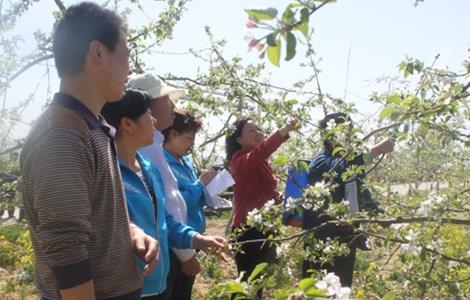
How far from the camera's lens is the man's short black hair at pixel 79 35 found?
1.34 metres

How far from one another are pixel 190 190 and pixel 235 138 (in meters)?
0.88

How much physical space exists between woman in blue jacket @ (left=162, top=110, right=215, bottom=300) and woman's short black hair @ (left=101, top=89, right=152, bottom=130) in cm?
82

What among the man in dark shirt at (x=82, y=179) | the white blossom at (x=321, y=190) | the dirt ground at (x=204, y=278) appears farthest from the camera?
the dirt ground at (x=204, y=278)

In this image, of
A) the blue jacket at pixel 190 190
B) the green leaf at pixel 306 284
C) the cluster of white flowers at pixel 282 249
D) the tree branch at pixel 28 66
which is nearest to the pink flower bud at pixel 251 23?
the green leaf at pixel 306 284

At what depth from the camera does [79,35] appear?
1341 mm

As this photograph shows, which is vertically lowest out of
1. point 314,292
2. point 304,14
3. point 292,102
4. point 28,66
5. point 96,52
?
point 314,292

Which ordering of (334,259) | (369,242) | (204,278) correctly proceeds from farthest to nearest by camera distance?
1. (204,278)
2. (334,259)
3. (369,242)

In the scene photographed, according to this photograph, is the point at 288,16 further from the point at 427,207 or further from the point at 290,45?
the point at 427,207

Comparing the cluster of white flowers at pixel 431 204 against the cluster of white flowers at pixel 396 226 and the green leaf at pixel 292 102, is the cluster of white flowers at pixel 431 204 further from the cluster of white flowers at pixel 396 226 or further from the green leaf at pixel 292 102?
the green leaf at pixel 292 102

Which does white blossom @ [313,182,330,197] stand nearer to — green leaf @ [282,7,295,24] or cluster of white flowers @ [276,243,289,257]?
cluster of white flowers @ [276,243,289,257]

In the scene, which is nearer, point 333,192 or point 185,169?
point 185,169

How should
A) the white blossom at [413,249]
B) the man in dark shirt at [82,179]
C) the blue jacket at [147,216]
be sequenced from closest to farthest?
the man in dark shirt at [82,179], the white blossom at [413,249], the blue jacket at [147,216]

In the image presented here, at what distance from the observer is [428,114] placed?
1.56 metres

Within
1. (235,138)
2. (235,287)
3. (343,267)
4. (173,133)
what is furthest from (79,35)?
(343,267)
